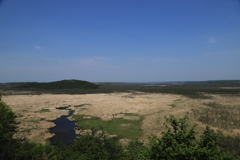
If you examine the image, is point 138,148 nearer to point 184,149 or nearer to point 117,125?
point 184,149

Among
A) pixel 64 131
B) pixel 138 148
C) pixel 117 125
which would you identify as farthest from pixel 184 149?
pixel 64 131

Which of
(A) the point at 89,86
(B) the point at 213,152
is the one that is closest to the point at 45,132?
(B) the point at 213,152

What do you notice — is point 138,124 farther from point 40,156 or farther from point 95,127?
point 40,156

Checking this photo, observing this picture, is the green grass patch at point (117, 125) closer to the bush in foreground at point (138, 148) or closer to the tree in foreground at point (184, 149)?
the bush in foreground at point (138, 148)

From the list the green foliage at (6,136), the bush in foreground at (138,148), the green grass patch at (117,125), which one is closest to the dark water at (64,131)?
the green grass patch at (117,125)

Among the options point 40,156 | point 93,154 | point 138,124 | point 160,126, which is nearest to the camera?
point 40,156

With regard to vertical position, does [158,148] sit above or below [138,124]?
above
